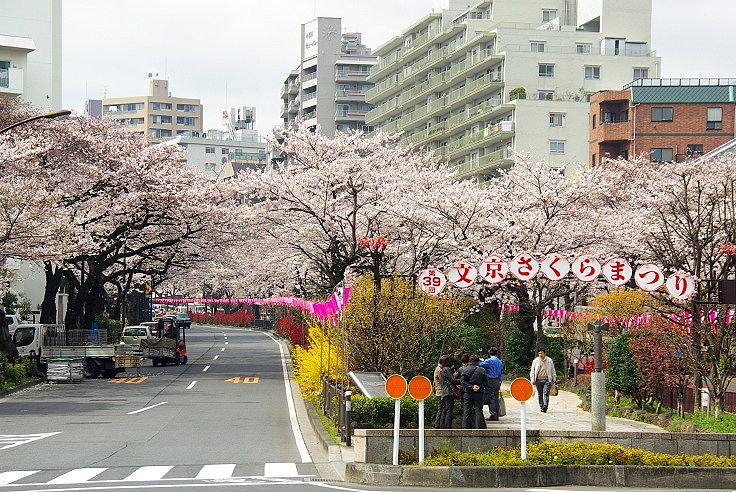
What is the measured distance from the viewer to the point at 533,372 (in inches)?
1136

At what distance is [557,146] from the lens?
267 ft

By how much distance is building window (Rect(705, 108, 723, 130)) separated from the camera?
240 feet

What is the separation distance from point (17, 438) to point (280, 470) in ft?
24.7

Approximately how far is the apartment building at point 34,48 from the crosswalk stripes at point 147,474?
48624 millimetres

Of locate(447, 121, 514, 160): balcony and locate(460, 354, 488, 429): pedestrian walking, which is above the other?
locate(447, 121, 514, 160): balcony

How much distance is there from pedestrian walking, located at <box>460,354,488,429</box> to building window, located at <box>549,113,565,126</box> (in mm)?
62236

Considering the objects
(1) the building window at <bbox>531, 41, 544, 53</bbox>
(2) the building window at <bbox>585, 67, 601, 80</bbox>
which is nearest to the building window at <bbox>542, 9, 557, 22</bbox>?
(1) the building window at <bbox>531, 41, 544, 53</bbox>

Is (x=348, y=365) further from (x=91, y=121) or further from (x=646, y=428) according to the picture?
(x=91, y=121)

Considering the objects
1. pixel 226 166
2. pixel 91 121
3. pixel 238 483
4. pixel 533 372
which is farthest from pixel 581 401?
pixel 226 166

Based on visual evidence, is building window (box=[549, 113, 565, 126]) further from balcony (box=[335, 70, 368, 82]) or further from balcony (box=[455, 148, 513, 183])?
balcony (box=[335, 70, 368, 82])

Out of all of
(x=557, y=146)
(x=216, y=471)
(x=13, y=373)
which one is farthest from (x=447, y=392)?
(x=557, y=146)

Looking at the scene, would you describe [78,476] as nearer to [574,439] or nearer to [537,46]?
[574,439]

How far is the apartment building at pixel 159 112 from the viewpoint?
182000mm

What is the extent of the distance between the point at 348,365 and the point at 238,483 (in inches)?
408
